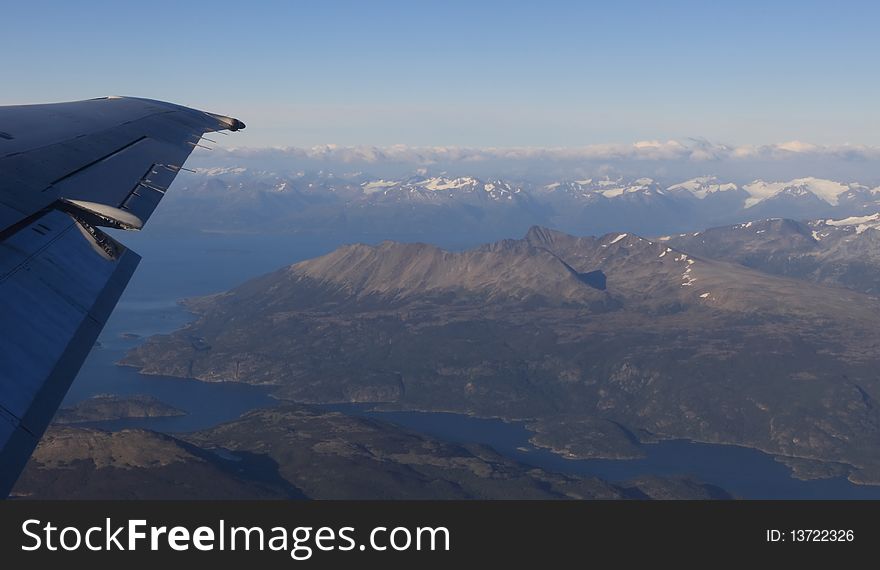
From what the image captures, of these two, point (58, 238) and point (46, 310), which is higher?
point (58, 238)

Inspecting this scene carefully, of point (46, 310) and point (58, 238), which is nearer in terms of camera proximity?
point (46, 310)

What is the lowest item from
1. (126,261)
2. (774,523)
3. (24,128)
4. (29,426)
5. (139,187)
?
(774,523)

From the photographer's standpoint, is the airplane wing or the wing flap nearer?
the wing flap

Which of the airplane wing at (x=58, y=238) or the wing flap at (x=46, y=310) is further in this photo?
the airplane wing at (x=58, y=238)

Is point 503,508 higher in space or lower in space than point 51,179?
lower

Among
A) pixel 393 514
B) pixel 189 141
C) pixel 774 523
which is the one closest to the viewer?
pixel 393 514

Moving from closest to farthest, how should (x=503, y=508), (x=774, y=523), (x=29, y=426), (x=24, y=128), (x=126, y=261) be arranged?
(x=29, y=426) → (x=126, y=261) → (x=503, y=508) → (x=774, y=523) → (x=24, y=128)

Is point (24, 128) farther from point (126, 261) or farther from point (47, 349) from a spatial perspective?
→ point (47, 349)

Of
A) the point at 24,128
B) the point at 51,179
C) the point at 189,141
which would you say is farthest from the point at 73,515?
the point at 189,141
